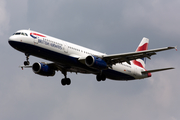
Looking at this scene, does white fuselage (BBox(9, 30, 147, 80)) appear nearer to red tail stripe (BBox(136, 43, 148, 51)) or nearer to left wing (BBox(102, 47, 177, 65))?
left wing (BBox(102, 47, 177, 65))

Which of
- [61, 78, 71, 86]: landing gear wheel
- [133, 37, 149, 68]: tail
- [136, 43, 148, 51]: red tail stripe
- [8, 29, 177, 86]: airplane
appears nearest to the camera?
[8, 29, 177, 86]: airplane

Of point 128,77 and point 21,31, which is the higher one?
point 21,31

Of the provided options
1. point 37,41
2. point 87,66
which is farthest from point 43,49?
point 87,66

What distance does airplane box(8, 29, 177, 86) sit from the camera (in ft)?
147

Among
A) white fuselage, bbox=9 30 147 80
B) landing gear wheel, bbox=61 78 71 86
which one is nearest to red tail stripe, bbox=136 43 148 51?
white fuselage, bbox=9 30 147 80

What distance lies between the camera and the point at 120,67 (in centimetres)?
5491

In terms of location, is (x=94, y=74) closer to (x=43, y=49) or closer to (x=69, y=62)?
(x=69, y=62)

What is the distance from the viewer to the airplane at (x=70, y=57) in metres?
44.7

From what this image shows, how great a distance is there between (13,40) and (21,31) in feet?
6.24

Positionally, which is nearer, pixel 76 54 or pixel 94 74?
pixel 76 54

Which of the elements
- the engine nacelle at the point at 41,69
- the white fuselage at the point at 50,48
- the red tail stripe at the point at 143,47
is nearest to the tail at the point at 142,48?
the red tail stripe at the point at 143,47

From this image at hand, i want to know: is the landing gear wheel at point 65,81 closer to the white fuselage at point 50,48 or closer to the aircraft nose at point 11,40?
the white fuselage at point 50,48

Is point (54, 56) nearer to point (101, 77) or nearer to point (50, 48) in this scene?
point (50, 48)

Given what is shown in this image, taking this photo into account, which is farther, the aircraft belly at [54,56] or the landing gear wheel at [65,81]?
the landing gear wheel at [65,81]
